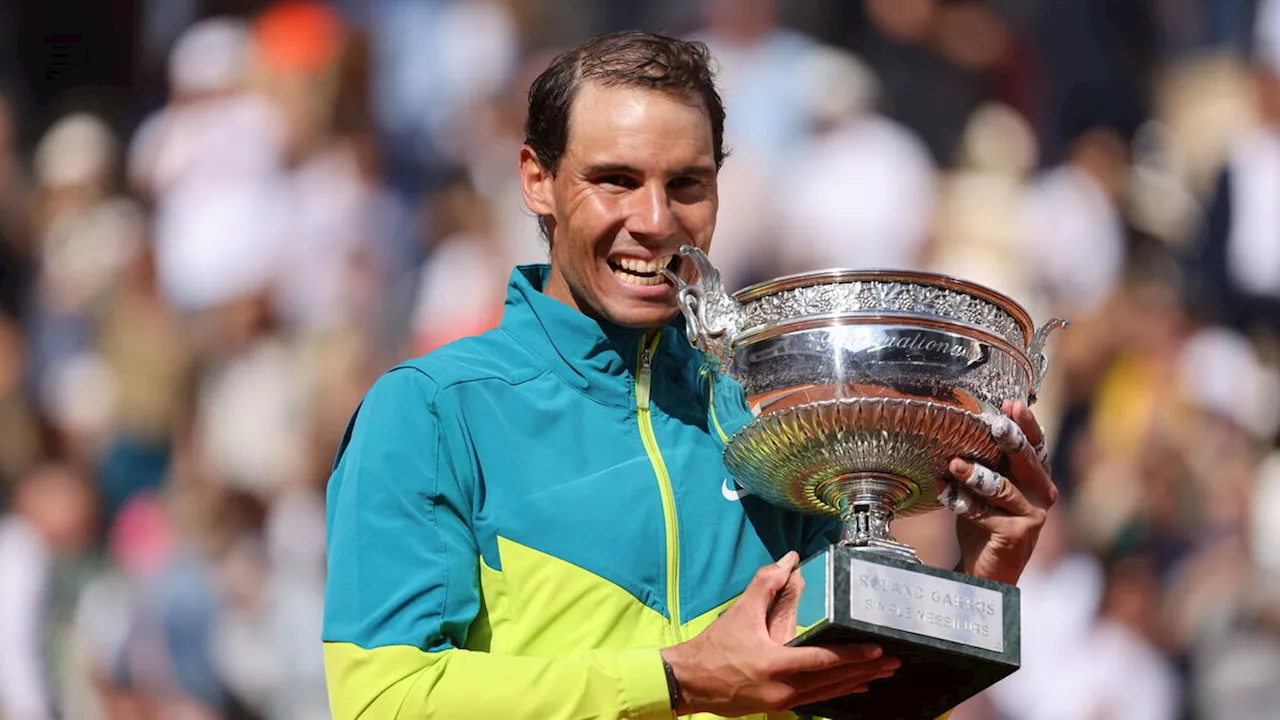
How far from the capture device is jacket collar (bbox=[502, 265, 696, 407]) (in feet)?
8.38

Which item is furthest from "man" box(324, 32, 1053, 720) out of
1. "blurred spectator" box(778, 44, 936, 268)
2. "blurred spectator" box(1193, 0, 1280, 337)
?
"blurred spectator" box(1193, 0, 1280, 337)

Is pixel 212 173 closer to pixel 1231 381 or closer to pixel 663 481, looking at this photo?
pixel 1231 381

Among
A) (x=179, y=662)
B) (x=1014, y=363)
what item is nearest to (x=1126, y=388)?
(x=179, y=662)

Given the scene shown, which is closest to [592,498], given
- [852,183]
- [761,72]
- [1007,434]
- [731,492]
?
[731,492]

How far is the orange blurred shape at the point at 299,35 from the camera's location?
325 inches

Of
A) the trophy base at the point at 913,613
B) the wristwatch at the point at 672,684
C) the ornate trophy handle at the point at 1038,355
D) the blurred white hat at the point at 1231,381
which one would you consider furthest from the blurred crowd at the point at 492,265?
the wristwatch at the point at 672,684

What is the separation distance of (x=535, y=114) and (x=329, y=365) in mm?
5169

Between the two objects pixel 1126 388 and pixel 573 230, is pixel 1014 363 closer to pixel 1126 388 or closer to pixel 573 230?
pixel 573 230

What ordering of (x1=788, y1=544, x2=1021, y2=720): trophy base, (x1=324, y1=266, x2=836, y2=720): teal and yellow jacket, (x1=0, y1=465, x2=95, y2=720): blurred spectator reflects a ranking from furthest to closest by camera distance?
(x1=0, y1=465, x2=95, y2=720): blurred spectator, (x1=324, y1=266, x2=836, y2=720): teal and yellow jacket, (x1=788, y1=544, x2=1021, y2=720): trophy base

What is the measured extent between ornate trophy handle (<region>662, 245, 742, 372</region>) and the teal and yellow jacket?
0.16m

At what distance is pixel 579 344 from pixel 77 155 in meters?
6.47

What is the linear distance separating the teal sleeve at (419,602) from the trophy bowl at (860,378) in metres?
0.35

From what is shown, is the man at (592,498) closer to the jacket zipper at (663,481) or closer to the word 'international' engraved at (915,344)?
the jacket zipper at (663,481)

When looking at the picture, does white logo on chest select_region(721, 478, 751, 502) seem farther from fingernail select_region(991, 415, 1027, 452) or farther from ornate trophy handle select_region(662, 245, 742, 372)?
fingernail select_region(991, 415, 1027, 452)
